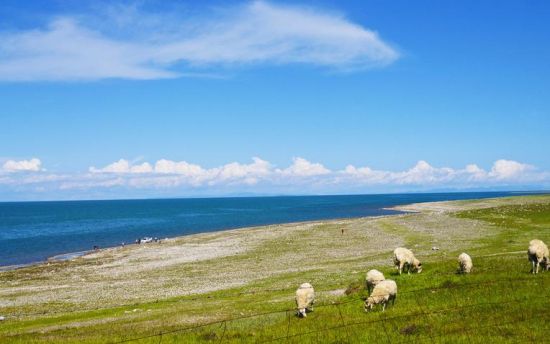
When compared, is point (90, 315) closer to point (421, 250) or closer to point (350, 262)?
point (350, 262)

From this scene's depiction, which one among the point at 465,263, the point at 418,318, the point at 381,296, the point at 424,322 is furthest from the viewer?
the point at 465,263

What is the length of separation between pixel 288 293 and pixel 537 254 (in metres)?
17.6

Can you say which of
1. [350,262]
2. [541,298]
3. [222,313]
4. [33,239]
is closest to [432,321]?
[541,298]

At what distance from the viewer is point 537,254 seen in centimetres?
2814

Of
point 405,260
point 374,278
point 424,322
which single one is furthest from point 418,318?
point 405,260

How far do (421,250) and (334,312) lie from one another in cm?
3758

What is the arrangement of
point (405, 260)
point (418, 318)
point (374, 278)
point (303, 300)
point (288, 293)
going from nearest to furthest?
1. point (418, 318)
2. point (303, 300)
3. point (374, 278)
4. point (405, 260)
5. point (288, 293)

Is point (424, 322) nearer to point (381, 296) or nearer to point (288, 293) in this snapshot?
point (381, 296)

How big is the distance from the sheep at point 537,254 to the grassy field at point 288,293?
41.2 inches

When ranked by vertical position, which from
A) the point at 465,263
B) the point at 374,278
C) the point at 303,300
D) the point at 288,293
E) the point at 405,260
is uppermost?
the point at 465,263

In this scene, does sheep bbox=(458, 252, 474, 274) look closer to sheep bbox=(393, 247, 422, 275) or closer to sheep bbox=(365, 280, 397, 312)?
sheep bbox=(393, 247, 422, 275)

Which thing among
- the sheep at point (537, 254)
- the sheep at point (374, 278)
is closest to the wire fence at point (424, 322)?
the sheep at point (537, 254)

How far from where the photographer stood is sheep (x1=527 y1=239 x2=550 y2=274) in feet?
91.3

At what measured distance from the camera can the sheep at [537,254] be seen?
91.3 feet
